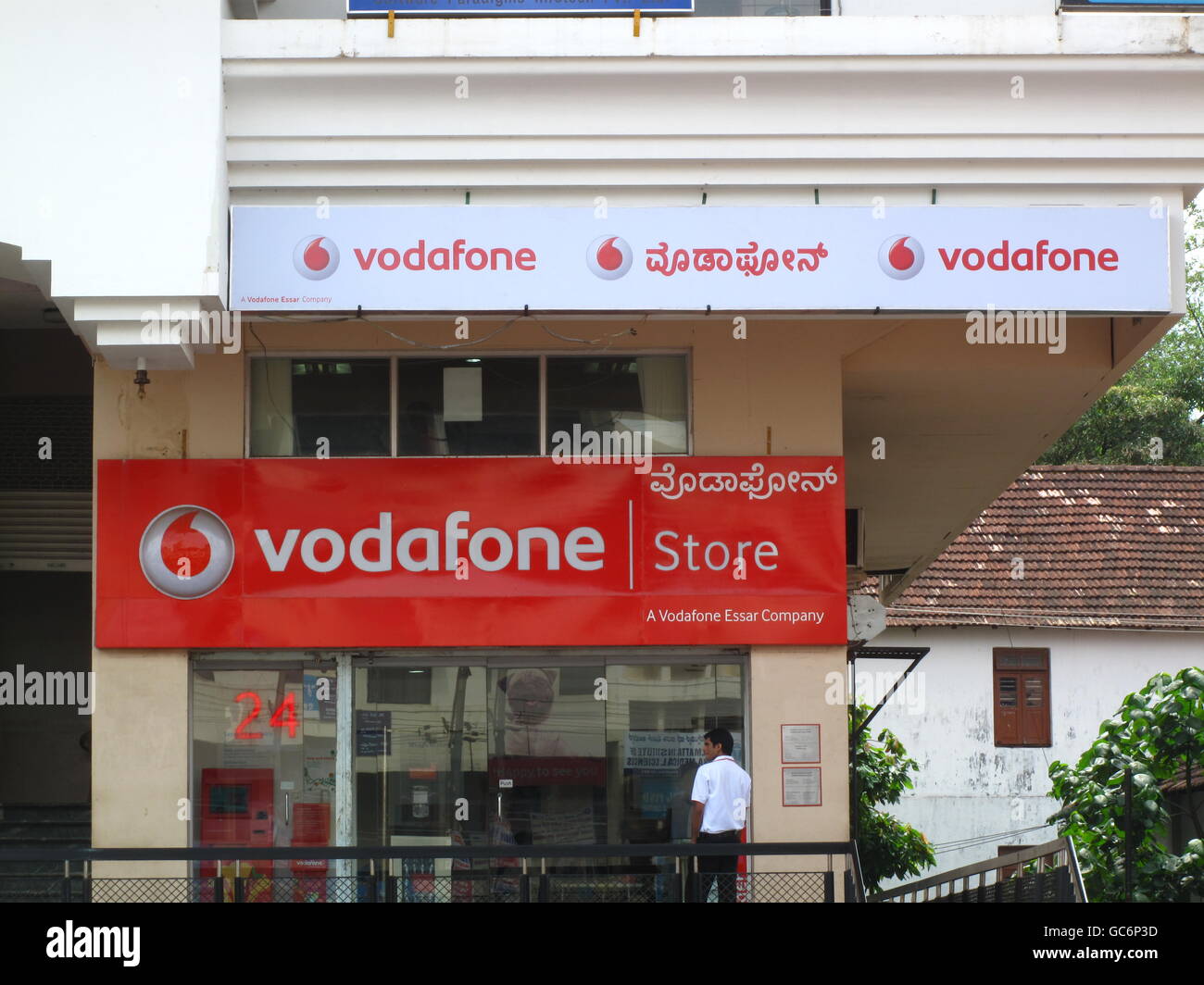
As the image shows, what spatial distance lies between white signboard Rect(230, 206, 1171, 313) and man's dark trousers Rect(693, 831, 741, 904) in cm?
359

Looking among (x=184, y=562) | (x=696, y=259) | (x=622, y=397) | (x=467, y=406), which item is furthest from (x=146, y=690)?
(x=696, y=259)

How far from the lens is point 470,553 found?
37.3 feet

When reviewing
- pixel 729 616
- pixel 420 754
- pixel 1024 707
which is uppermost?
pixel 729 616

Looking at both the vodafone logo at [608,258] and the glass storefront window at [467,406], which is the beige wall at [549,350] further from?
the vodafone logo at [608,258]

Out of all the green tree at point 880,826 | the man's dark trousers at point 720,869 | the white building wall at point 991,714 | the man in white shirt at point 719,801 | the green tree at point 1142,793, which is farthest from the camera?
the white building wall at point 991,714

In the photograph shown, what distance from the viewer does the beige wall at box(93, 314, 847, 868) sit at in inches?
442

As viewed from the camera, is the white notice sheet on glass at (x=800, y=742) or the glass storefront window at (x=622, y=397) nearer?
the white notice sheet on glass at (x=800, y=742)

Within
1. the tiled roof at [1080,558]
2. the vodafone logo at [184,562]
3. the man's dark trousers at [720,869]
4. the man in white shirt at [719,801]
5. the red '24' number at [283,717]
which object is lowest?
the man's dark trousers at [720,869]

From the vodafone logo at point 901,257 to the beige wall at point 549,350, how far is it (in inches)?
44.4

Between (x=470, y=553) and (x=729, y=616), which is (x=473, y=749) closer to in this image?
(x=470, y=553)

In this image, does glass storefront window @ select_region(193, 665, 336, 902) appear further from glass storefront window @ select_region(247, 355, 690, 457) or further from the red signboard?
glass storefront window @ select_region(247, 355, 690, 457)

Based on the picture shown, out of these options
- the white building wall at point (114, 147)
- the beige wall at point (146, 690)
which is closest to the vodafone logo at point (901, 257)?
the white building wall at point (114, 147)

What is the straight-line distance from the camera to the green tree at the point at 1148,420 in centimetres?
3684

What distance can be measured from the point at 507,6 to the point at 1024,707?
889 inches
